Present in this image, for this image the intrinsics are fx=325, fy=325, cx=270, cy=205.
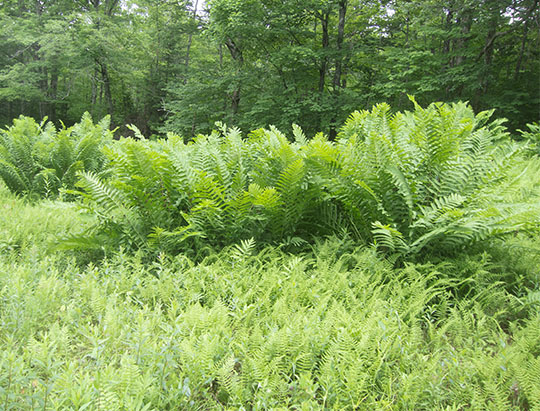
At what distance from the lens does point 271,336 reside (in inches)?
58.8

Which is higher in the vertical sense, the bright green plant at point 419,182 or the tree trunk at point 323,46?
the tree trunk at point 323,46

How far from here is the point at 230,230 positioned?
264 centimetres

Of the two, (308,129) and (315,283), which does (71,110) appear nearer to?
(308,129)

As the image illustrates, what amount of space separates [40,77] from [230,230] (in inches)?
898

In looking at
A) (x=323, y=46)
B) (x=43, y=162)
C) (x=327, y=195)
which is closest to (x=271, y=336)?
(x=327, y=195)

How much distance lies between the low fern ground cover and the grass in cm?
1

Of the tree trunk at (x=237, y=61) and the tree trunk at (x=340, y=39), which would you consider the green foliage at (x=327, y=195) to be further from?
the tree trunk at (x=237, y=61)

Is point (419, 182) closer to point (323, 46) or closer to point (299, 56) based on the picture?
point (299, 56)

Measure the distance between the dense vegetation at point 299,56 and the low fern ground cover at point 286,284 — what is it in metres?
9.52

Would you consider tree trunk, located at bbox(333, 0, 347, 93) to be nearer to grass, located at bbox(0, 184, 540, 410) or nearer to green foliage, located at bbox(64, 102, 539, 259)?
green foliage, located at bbox(64, 102, 539, 259)

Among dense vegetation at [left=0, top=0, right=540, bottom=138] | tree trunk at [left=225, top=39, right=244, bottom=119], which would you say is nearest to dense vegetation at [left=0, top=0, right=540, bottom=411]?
dense vegetation at [left=0, top=0, right=540, bottom=138]

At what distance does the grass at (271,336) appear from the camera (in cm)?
125

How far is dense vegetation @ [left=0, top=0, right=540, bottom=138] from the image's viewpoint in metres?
10.5

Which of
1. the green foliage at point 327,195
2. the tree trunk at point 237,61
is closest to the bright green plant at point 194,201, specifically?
the green foliage at point 327,195
